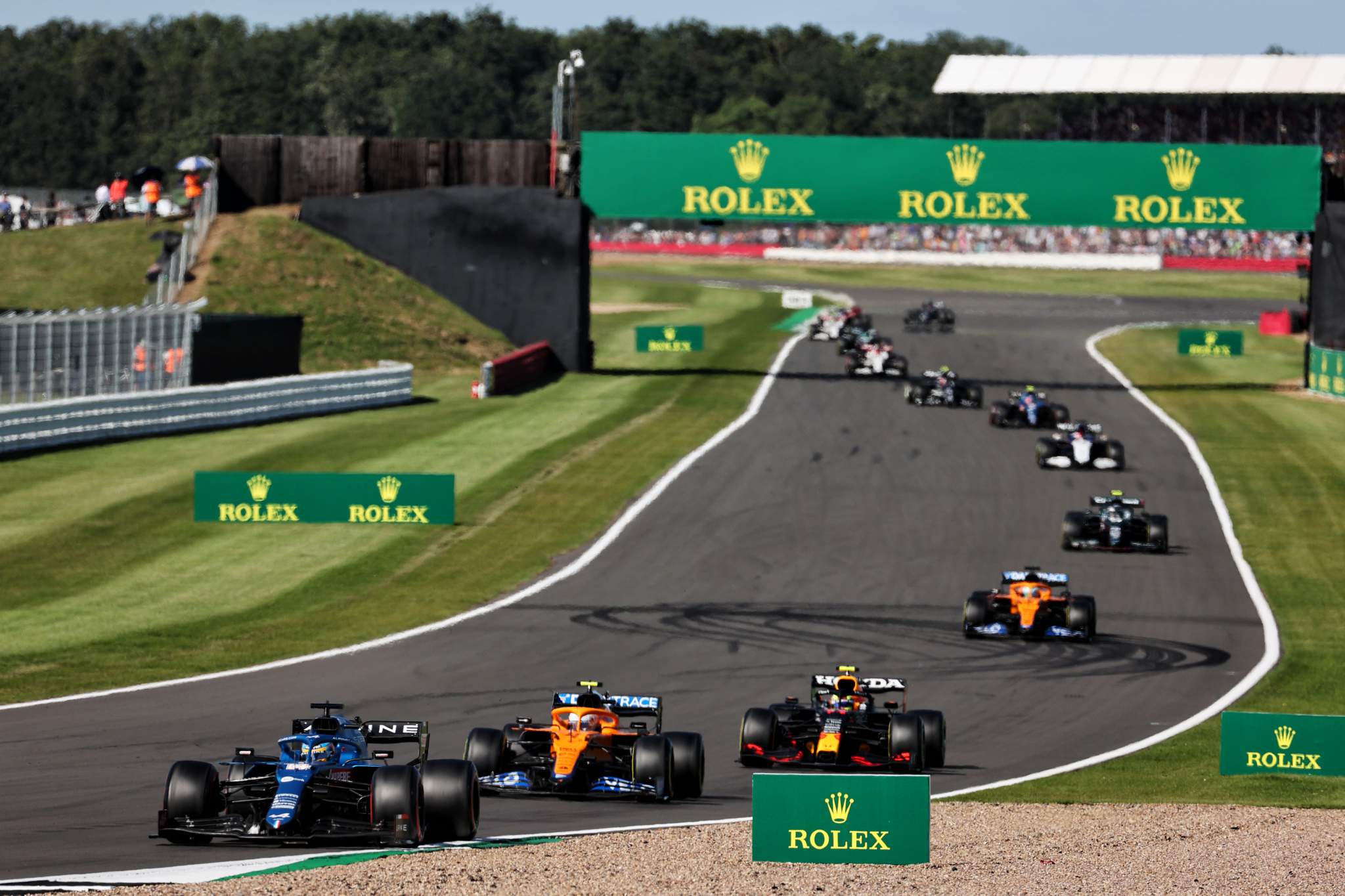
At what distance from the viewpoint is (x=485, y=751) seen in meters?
17.3

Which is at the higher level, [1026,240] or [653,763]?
[1026,240]

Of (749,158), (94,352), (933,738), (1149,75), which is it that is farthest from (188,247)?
(1149,75)

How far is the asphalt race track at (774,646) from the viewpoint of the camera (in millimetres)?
17266

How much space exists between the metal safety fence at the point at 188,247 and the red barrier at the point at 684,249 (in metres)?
60.2

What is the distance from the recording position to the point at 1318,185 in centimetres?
5303

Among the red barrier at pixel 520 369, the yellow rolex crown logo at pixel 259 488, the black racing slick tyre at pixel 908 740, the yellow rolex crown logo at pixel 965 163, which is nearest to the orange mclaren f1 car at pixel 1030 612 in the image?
the black racing slick tyre at pixel 908 740

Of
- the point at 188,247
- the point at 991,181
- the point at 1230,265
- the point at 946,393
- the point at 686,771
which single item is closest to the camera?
the point at 686,771

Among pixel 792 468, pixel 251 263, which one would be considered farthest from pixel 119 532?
pixel 251 263

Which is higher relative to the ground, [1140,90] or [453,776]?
[1140,90]

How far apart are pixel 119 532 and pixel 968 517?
1476 centimetres

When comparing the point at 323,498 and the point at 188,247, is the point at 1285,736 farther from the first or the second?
the point at 188,247

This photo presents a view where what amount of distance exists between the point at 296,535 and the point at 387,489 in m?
2.20

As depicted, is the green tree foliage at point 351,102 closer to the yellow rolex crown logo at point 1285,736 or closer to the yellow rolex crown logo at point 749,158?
the yellow rolex crown logo at point 749,158

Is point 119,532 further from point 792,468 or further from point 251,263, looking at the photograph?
point 251,263
